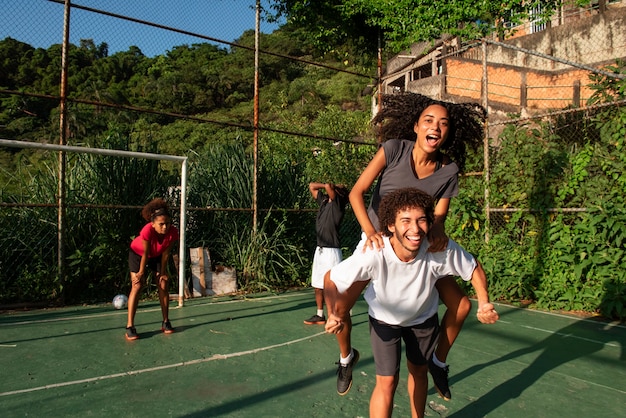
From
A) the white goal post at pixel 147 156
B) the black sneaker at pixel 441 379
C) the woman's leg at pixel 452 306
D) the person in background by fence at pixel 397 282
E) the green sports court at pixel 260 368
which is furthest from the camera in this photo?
the white goal post at pixel 147 156

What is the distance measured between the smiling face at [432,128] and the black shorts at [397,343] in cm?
104

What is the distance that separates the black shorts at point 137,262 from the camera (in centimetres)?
526

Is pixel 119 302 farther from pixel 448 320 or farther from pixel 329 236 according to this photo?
pixel 448 320

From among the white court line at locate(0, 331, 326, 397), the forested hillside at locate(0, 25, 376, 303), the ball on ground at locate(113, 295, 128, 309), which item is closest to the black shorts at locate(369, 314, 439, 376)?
the white court line at locate(0, 331, 326, 397)

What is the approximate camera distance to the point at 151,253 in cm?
531

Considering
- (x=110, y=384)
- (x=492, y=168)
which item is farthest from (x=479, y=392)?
(x=492, y=168)

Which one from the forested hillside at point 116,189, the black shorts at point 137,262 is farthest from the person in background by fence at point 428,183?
the forested hillside at point 116,189

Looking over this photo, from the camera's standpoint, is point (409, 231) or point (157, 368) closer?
point (409, 231)

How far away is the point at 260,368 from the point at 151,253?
1.94m

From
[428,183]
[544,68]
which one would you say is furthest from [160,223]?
[544,68]

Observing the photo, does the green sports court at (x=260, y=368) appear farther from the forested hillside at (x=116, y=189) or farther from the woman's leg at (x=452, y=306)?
the forested hillside at (x=116, y=189)

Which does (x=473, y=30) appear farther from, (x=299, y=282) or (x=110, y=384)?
(x=110, y=384)

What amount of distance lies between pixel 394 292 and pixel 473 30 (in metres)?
11.5

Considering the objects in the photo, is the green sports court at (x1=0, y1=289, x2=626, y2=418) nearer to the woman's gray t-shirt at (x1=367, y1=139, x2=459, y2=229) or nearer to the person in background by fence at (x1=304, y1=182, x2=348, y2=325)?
the person in background by fence at (x1=304, y1=182, x2=348, y2=325)
